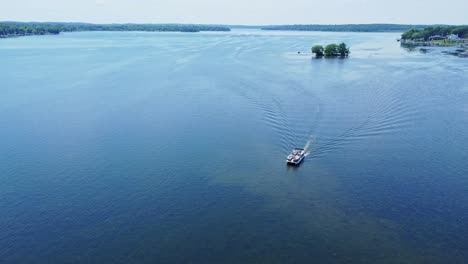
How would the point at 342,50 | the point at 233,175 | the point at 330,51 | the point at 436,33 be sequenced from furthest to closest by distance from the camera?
1. the point at 436,33
2. the point at 342,50
3. the point at 330,51
4. the point at 233,175

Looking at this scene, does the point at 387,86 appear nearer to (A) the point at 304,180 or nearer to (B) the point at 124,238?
(A) the point at 304,180

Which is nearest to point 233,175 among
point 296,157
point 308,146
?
point 296,157

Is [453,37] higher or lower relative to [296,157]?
higher

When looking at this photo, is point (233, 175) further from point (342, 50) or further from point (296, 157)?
point (342, 50)

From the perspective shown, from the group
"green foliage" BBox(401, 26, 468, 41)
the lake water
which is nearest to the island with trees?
the lake water

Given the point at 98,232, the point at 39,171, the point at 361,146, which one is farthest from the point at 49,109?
the point at 361,146

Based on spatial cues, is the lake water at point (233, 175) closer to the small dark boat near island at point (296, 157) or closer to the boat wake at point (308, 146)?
the boat wake at point (308, 146)

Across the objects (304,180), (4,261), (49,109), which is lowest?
(4,261)
